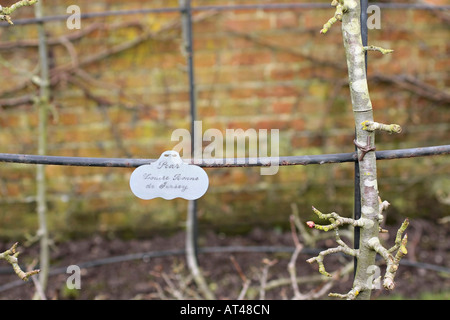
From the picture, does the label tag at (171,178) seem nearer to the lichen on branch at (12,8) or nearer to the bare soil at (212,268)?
the lichen on branch at (12,8)

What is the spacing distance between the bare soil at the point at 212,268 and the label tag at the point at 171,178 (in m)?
0.74

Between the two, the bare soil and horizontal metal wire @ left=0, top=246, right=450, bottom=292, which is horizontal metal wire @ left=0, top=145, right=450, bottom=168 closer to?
the bare soil

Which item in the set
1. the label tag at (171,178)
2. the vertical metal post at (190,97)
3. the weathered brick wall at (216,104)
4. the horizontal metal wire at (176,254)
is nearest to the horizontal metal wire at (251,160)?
the label tag at (171,178)

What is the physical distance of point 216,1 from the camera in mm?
2135

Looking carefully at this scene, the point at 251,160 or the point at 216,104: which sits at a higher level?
the point at 216,104

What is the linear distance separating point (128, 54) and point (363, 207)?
1.49 meters

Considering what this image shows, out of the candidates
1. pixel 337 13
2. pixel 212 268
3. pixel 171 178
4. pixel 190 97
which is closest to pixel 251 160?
pixel 171 178

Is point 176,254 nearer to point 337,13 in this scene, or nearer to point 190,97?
point 190,97

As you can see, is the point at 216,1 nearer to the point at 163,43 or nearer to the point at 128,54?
the point at 163,43

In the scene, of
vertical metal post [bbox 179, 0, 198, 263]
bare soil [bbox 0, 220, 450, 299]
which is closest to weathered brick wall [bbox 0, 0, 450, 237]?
bare soil [bbox 0, 220, 450, 299]

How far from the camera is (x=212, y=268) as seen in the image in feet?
6.85

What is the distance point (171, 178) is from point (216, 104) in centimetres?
125

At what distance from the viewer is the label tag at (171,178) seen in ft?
3.26
